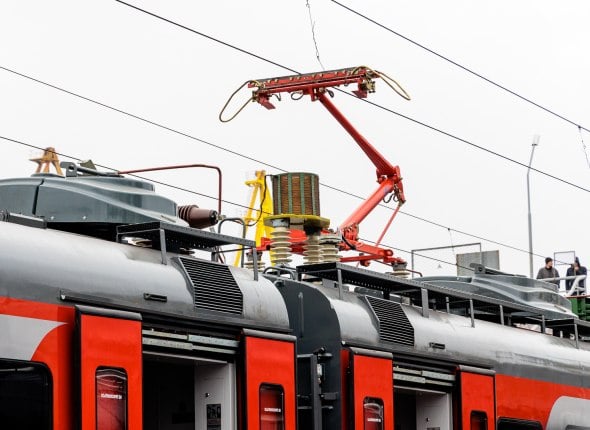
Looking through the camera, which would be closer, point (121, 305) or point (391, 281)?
point (121, 305)

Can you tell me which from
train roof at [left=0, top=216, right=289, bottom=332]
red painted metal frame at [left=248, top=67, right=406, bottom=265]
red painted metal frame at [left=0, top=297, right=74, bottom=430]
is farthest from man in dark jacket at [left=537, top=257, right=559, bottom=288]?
red painted metal frame at [left=0, top=297, right=74, bottom=430]

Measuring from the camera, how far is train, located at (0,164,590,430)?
9.45 metres

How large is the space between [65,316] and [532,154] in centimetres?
3518

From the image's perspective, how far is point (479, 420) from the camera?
1430cm

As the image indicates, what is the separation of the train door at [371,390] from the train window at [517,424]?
2.29 meters

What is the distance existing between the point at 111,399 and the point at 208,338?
1.33 m

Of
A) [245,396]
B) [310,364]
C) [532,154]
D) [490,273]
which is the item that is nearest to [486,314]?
[490,273]

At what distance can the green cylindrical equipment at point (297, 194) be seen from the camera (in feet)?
69.1

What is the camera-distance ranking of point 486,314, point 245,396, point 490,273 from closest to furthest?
point 245,396, point 486,314, point 490,273

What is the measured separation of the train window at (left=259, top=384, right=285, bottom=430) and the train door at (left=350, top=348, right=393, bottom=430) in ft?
3.51

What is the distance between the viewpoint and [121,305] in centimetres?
1009

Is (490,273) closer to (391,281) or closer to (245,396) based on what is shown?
(391,281)

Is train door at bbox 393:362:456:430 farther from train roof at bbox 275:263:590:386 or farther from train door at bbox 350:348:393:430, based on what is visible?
train door at bbox 350:348:393:430

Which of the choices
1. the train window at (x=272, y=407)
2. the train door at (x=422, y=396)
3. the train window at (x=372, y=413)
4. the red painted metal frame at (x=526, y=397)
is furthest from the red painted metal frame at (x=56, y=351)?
the red painted metal frame at (x=526, y=397)
